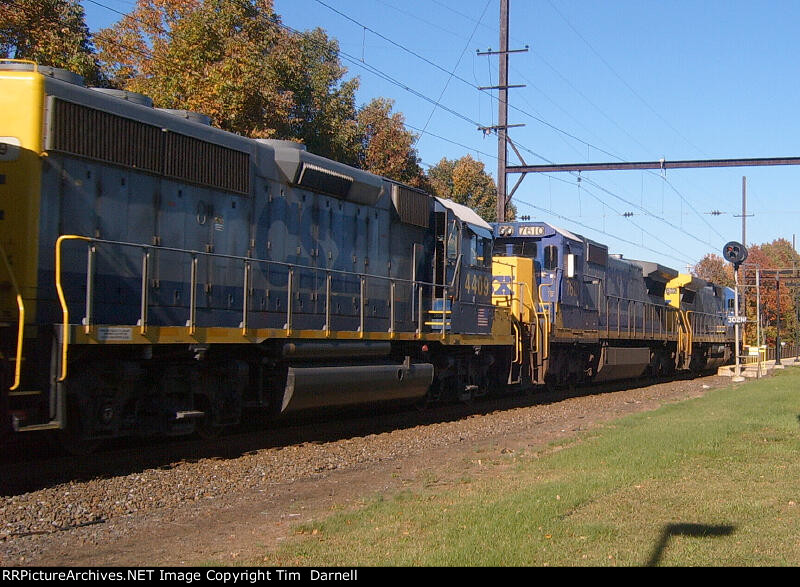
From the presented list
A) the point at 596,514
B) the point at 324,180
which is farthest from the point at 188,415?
the point at 596,514

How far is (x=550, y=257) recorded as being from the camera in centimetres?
1975

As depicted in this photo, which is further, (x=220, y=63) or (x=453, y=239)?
(x=220, y=63)

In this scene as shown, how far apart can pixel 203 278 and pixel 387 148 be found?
881 inches

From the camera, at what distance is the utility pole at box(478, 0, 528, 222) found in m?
24.4

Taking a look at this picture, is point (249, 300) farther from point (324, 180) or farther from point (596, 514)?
point (596, 514)

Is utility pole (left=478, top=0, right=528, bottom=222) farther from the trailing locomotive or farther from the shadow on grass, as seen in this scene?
the shadow on grass

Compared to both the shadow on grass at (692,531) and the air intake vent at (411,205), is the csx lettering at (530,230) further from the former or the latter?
the shadow on grass at (692,531)

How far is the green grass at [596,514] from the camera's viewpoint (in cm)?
552

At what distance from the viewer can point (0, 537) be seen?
6227 mm

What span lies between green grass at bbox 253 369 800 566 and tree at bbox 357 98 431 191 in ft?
71.9

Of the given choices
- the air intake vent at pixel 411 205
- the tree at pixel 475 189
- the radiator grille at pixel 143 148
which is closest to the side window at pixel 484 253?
the air intake vent at pixel 411 205

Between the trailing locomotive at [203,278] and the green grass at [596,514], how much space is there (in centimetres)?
304

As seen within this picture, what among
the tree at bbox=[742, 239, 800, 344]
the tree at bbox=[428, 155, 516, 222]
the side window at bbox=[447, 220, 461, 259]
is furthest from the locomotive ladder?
the tree at bbox=[742, 239, 800, 344]
